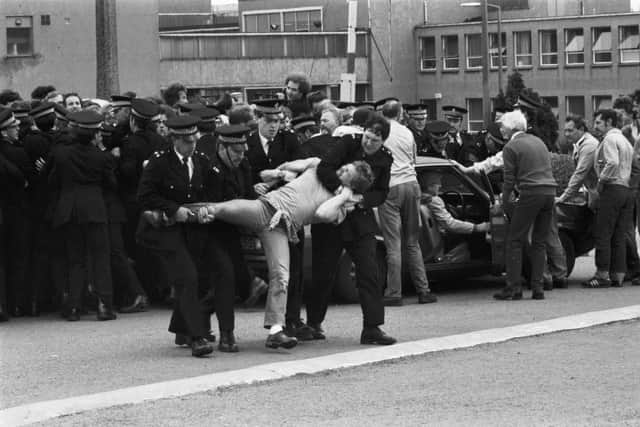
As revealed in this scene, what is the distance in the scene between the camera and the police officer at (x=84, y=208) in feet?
43.6

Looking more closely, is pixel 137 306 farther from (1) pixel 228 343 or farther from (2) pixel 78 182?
(1) pixel 228 343

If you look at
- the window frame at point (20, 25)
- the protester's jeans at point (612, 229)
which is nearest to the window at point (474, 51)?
the window frame at point (20, 25)

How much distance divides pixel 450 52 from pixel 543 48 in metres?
5.91

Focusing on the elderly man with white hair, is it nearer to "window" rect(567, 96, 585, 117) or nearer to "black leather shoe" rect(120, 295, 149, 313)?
"black leather shoe" rect(120, 295, 149, 313)

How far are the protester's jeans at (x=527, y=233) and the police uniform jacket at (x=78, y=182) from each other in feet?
13.9

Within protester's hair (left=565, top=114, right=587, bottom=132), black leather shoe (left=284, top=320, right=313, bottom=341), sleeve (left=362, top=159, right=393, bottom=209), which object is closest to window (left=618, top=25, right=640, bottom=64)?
protester's hair (left=565, top=114, right=587, bottom=132)

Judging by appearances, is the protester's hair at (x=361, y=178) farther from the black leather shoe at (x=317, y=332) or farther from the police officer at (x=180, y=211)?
the black leather shoe at (x=317, y=332)

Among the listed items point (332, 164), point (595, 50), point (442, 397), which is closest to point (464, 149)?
point (332, 164)

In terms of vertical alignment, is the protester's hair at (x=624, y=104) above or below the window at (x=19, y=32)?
below

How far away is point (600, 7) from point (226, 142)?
76.9 metres

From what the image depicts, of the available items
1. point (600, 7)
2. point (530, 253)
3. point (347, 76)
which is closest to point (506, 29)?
point (600, 7)

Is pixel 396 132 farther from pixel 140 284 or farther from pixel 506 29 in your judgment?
pixel 506 29

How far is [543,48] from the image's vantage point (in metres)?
85.0

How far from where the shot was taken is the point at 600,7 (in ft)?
279
